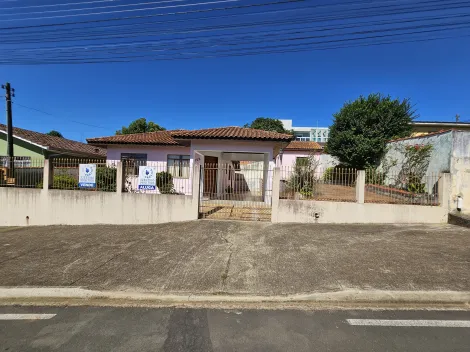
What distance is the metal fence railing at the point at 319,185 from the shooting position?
834cm

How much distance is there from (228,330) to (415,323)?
2248 mm

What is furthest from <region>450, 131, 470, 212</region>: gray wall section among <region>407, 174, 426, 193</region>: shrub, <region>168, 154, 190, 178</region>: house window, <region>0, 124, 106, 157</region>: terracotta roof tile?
<region>0, 124, 106, 157</region>: terracotta roof tile

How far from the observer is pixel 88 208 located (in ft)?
29.6

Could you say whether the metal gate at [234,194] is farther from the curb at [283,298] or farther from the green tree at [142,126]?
the green tree at [142,126]

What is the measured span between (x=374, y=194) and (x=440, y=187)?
1956mm

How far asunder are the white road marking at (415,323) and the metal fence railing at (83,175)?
8367mm

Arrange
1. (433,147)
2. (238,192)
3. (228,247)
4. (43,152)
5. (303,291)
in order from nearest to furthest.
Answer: (303,291)
(228,247)
(433,147)
(238,192)
(43,152)

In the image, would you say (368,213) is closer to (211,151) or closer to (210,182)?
(210,182)


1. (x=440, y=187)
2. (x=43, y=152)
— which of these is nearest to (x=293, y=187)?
(x=440, y=187)

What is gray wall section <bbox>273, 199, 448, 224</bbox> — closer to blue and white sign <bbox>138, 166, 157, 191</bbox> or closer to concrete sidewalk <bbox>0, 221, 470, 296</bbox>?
concrete sidewalk <bbox>0, 221, 470, 296</bbox>

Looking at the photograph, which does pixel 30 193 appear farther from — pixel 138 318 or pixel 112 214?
pixel 138 318

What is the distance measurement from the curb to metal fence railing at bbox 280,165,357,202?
4600 mm

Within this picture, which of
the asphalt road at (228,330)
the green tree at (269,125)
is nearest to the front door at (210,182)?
the asphalt road at (228,330)

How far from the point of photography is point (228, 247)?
6121 millimetres
